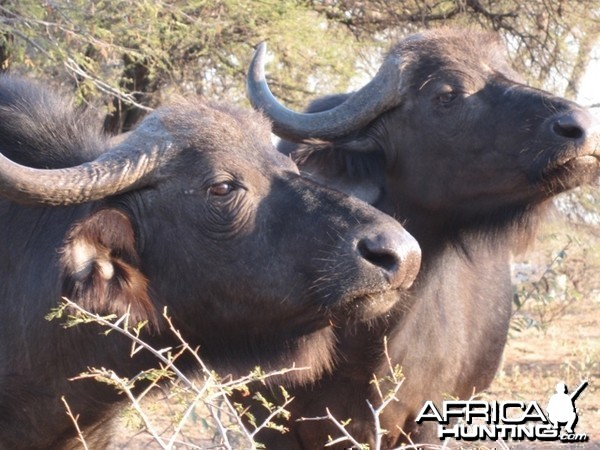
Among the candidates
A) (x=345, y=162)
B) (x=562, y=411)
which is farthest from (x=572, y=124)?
(x=562, y=411)

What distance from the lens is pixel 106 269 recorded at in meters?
4.45

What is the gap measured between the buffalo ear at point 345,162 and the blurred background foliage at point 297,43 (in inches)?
156

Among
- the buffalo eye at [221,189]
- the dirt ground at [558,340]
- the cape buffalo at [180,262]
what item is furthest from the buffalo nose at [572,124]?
the dirt ground at [558,340]

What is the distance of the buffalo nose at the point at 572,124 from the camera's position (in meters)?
5.45

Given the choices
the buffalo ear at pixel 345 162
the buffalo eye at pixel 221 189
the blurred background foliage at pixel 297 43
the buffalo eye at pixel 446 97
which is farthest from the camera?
the blurred background foliage at pixel 297 43

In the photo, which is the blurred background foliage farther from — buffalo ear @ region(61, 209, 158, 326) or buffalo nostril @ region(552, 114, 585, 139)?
buffalo ear @ region(61, 209, 158, 326)

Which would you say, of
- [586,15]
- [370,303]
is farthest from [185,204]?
[586,15]

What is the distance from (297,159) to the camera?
622 centimetres

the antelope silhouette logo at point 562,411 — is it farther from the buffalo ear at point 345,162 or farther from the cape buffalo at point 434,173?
the buffalo ear at point 345,162

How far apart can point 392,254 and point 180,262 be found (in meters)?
0.93

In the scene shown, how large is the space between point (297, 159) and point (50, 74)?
16.6ft

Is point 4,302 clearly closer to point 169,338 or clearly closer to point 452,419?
point 169,338

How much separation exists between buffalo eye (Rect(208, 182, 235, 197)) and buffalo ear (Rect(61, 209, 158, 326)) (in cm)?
37

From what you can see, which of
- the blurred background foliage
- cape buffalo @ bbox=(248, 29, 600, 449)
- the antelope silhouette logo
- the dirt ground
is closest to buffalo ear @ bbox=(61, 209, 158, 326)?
cape buffalo @ bbox=(248, 29, 600, 449)
